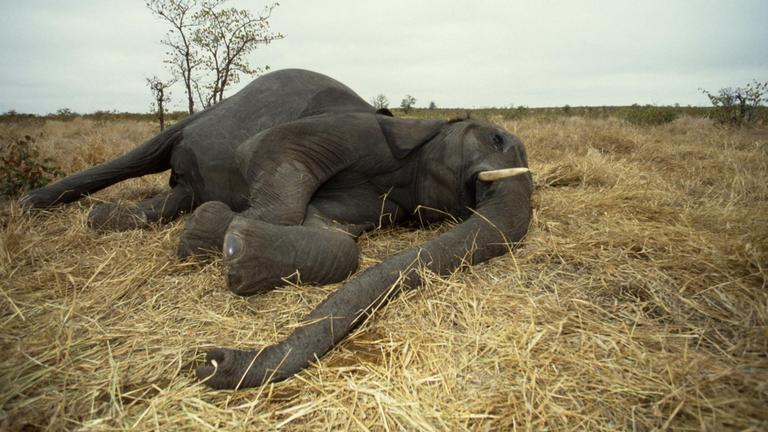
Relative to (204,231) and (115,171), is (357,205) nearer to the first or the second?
(204,231)

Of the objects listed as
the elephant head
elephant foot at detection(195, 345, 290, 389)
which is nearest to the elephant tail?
the elephant head

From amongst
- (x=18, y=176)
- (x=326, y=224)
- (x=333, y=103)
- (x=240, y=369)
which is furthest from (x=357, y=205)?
(x=18, y=176)

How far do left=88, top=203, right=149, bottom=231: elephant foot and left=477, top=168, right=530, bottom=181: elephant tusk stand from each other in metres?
2.52

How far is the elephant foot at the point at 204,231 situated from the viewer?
7.93ft

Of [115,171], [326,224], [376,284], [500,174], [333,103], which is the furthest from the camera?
[115,171]

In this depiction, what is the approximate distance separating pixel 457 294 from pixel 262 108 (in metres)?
1.97

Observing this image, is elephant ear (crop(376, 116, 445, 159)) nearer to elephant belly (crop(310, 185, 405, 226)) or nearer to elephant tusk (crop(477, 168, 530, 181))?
elephant belly (crop(310, 185, 405, 226))

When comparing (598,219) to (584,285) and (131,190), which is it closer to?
(584,285)

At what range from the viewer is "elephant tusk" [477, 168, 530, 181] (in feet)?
8.31

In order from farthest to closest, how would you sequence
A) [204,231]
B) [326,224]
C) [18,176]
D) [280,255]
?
[18,176], [326,224], [204,231], [280,255]

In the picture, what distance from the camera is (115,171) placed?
3695mm

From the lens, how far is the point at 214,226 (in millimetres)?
2438

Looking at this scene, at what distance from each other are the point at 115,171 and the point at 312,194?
2.01 metres

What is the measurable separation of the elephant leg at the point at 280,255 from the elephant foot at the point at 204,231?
0.33 meters
